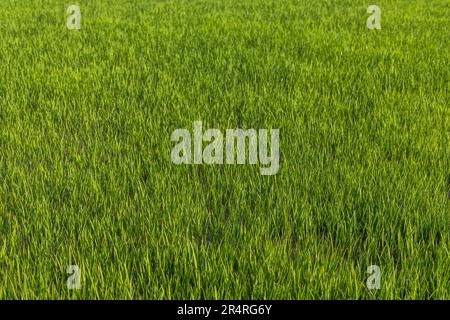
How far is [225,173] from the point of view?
2379 millimetres

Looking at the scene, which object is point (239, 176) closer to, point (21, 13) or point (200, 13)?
point (200, 13)

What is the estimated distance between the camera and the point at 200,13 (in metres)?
6.96

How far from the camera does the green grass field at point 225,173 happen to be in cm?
165

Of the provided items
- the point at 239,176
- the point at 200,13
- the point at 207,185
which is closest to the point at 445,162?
the point at 239,176

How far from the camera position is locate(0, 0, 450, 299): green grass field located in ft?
5.40

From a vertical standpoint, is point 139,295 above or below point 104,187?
below

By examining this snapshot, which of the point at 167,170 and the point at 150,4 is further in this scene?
the point at 150,4

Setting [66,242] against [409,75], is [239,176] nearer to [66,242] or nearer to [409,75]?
[66,242]
